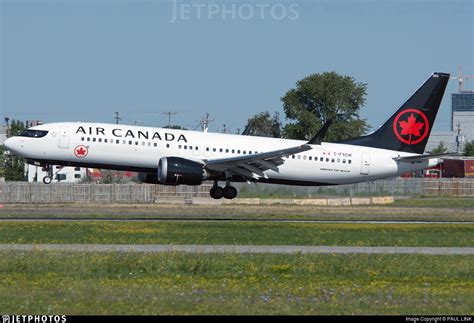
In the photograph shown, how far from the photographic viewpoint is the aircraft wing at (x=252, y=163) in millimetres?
47312

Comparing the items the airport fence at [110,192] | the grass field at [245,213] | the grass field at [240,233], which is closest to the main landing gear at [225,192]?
the grass field at [245,213]

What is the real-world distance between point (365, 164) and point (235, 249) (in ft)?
80.5

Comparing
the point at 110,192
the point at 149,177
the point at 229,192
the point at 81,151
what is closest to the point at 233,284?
the point at 81,151

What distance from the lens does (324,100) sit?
4806 inches

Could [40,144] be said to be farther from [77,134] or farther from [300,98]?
[300,98]

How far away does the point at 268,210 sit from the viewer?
52719 mm

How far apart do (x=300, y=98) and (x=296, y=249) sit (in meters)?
93.9

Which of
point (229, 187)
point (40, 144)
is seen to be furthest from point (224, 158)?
point (40, 144)

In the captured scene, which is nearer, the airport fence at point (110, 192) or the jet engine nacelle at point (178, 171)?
the jet engine nacelle at point (178, 171)

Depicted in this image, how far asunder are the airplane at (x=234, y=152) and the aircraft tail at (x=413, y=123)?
51 mm

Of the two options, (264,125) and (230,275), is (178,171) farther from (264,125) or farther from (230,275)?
(264,125)

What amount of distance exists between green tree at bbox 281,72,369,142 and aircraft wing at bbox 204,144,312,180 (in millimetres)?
68898

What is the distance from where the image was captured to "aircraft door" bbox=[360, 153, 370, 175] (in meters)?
Result: 51.7

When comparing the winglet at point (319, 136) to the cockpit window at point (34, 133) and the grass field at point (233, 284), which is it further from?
the grass field at point (233, 284)
